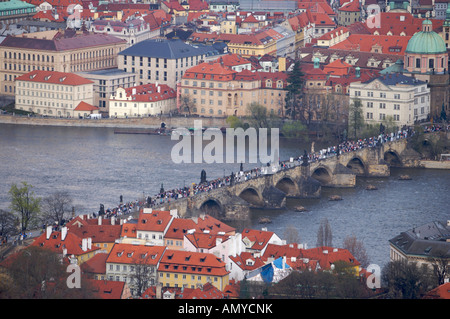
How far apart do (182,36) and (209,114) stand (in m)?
10.8

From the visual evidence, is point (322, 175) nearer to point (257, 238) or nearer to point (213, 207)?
point (213, 207)

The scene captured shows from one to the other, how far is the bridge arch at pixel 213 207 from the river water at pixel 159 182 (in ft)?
3.84

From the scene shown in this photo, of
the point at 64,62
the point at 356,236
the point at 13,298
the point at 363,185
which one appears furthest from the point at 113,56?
the point at 13,298

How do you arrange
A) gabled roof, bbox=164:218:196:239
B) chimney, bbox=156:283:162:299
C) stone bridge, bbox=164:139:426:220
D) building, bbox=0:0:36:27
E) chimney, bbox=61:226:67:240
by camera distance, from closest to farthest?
chimney, bbox=156:283:162:299 < chimney, bbox=61:226:67:240 < gabled roof, bbox=164:218:196:239 < stone bridge, bbox=164:139:426:220 < building, bbox=0:0:36:27

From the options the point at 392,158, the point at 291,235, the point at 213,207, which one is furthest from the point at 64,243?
the point at 392,158

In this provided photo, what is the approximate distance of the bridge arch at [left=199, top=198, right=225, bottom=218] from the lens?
70.9 m

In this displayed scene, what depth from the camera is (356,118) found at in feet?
287

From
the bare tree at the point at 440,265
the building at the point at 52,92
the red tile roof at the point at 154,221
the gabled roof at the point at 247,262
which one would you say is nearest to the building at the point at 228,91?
the building at the point at 52,92

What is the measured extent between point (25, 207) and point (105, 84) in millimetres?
28431

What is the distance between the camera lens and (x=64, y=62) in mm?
97000

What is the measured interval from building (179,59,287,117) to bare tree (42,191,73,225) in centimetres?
2155

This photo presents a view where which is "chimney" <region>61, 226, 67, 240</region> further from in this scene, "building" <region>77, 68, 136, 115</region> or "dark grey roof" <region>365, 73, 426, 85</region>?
"building" <region>77, 68, 136, 115</region>

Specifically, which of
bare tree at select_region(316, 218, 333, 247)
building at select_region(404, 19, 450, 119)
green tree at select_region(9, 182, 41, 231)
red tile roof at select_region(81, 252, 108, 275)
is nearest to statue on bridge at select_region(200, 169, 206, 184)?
green tree at select_region(9, 182, 41, 231)

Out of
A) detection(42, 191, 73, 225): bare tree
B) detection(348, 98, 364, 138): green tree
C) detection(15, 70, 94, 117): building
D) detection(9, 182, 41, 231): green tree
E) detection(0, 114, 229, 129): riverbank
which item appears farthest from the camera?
detection(15, 70, 94, 117): building
